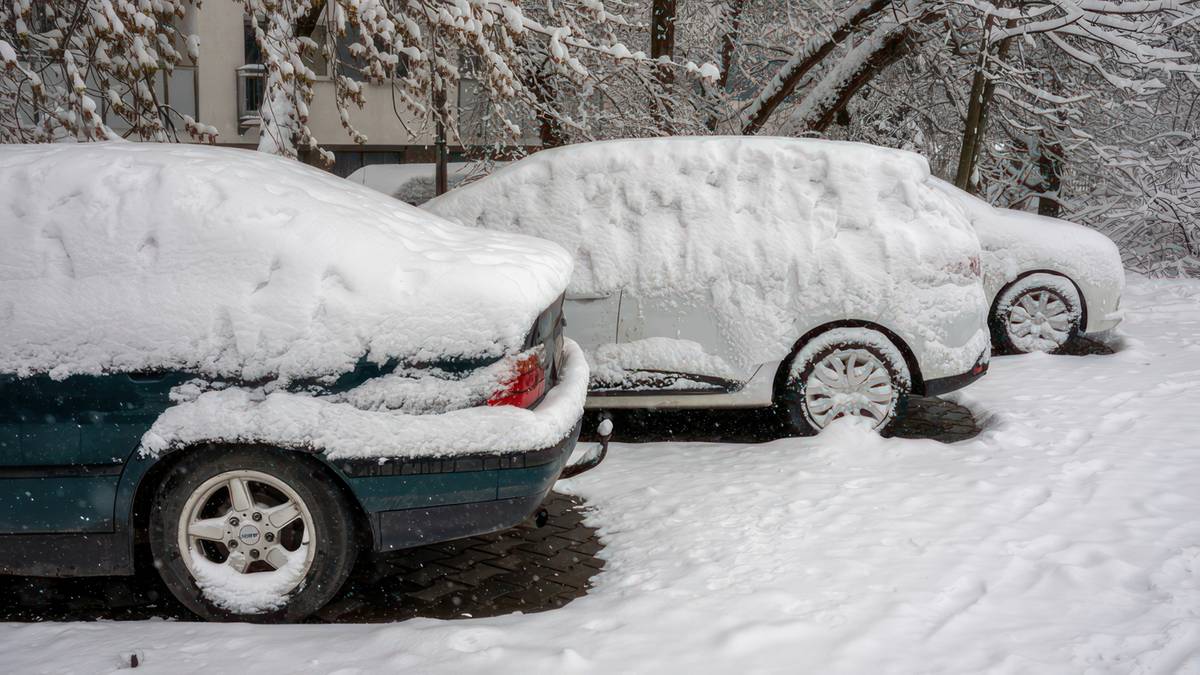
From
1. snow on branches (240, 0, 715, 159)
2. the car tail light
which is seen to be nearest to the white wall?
snow on branches (240, 0, 715, 159)

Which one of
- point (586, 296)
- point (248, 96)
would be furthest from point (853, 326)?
point (248, 96)

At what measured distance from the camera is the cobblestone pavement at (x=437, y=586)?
13.5ft

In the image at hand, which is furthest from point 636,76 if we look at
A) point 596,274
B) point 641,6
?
point 596,274

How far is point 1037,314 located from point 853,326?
363 centimetres

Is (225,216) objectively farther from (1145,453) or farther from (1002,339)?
(1002,339)

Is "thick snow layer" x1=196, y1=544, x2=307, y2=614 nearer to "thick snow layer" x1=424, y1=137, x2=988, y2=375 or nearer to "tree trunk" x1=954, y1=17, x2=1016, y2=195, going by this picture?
"thick snow layer" x1=424, y1=137, x2=988, y2=375

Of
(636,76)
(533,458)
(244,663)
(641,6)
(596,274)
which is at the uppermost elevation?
(641,6)

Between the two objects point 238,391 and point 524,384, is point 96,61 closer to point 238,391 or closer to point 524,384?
point 238,391

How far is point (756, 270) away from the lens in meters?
6.25

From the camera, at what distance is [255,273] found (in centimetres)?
392

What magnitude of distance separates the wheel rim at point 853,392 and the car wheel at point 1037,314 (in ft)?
11.1

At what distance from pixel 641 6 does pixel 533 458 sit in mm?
14042

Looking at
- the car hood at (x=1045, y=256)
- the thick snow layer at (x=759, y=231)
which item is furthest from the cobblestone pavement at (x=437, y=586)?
the car hood at (x=1045, y=256)

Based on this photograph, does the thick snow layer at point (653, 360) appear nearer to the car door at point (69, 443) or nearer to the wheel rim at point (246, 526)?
the wheel rim at point (246, 526)
